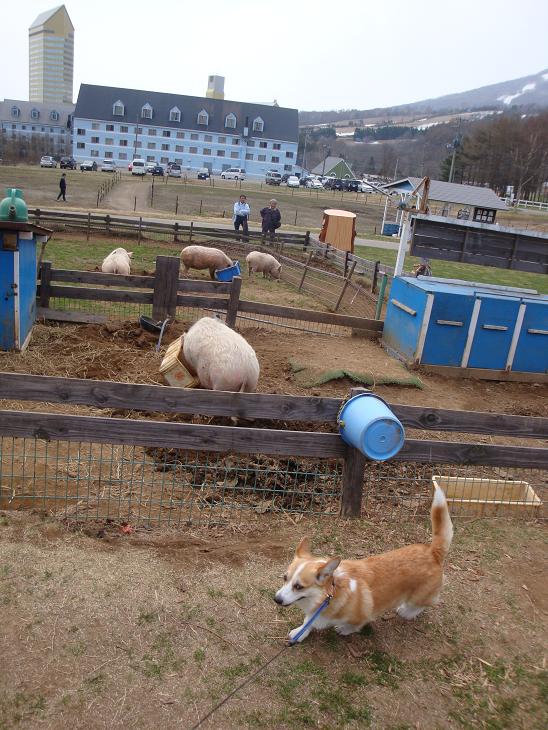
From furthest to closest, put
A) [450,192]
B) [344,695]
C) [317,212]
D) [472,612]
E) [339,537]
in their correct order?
[317,212] < [450,192] < [339,537] < [472,612] < [344,695]

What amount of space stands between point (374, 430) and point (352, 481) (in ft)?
2.12

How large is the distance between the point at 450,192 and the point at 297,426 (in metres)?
32.4

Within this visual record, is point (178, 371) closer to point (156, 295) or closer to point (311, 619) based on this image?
point (156, 295)

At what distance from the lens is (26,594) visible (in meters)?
3.90

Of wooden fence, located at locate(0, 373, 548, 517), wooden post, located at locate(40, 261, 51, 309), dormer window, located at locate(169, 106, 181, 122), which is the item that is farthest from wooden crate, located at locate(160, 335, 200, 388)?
dormer window, located at locate(169, 106, 181, 122)

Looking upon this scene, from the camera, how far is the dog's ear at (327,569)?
3375 mm

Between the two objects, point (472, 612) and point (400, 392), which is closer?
point (472, 612)

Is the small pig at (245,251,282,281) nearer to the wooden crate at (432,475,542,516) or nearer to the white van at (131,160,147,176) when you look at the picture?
the wooden crate at (432,475,542,516)

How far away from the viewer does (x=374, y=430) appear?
4688 mm

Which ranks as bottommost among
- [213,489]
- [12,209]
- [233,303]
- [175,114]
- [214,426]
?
[213,489]

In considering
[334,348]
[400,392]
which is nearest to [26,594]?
[400,392]

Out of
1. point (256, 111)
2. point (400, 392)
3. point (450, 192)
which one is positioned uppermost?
point (256, 111)

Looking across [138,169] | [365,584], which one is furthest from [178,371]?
[138,169]

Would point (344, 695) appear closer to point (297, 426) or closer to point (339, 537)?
point (339, 537)
